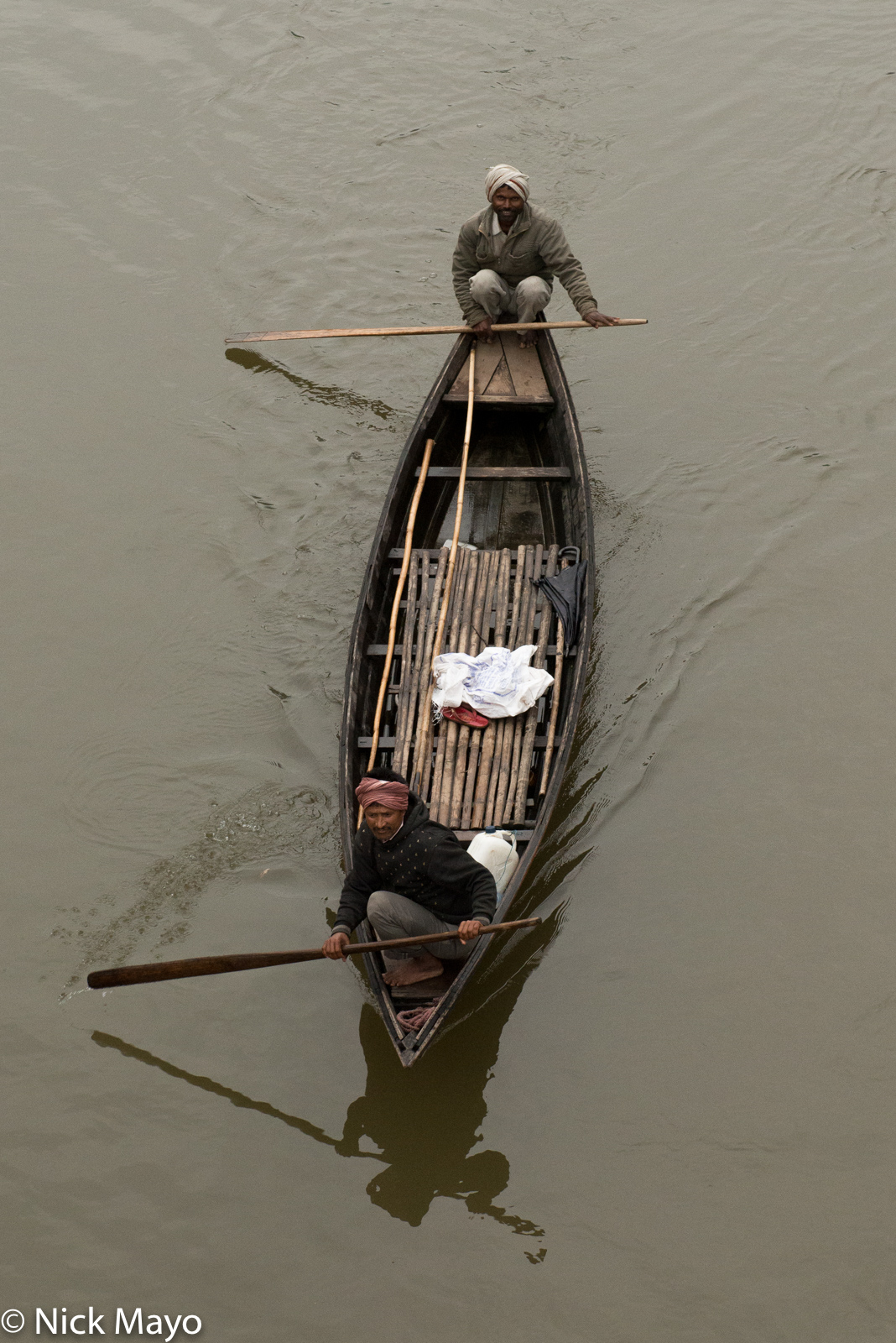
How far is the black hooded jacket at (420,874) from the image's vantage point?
4.58 m

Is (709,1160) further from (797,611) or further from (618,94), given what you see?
(618,94)

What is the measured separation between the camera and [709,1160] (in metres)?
4.67

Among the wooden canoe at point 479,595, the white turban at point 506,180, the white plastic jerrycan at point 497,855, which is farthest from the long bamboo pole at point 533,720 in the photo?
the white turban at point 506,180

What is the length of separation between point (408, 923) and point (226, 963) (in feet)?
2.44

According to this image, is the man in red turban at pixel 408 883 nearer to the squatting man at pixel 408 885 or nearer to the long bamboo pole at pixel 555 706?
the squatting man at pixel 408 885

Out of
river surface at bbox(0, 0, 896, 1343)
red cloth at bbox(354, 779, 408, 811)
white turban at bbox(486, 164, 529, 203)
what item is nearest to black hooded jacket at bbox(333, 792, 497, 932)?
red cloth at bbox(354, 779, 408, 811)

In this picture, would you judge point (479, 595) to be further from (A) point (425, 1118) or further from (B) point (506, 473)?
(A) point (425, 1118)

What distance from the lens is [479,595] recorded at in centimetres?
648

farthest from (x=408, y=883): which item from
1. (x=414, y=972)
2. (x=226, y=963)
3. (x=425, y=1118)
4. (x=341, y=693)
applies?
(x=341, y=693)

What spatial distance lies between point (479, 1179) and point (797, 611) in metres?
3.88

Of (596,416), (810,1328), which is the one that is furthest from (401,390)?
(810,1328)

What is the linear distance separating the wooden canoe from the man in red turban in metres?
0.12

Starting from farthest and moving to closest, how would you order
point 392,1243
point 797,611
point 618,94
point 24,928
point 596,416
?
1. point 618,94
2. point 596,416
3. point 797,611
4. point 24,928
5. point 392,1243

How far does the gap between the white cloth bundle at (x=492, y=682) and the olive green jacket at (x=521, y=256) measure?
273 centimetres
